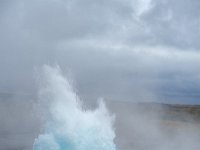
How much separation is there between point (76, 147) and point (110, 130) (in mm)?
2343

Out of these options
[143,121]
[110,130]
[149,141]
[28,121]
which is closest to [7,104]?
[28,121]

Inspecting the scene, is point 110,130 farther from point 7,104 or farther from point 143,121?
point 7,104

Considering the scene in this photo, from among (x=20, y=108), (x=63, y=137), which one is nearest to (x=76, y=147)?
(x=63, y=137)

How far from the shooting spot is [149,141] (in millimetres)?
39500

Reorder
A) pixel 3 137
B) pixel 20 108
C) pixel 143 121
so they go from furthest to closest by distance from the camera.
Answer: pixel 20 108 → pixel 143 121 → pixel 3 137

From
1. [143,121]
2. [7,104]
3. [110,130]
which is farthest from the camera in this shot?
[7,104]

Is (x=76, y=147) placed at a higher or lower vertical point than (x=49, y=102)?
lower

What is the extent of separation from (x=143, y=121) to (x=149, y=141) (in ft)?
50.6

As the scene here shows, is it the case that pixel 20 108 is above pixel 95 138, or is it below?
above

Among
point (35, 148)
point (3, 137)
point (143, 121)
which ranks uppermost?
point (143, 121)

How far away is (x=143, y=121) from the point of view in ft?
180

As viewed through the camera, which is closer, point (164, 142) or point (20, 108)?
point (164, 142)

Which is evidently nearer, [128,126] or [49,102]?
[49,102]

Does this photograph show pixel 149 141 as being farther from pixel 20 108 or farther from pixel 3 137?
pixel 20 108
